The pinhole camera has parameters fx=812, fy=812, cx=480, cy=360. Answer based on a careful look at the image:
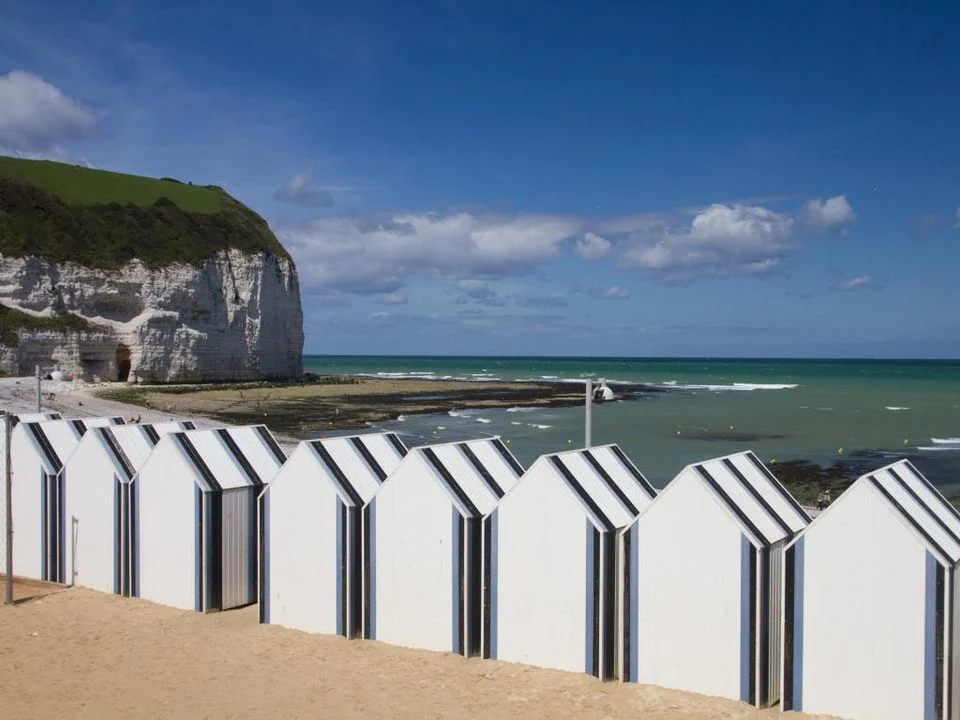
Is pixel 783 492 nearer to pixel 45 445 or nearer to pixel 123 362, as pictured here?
pixel 45 445

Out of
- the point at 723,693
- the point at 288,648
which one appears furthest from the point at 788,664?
the point at 288,648

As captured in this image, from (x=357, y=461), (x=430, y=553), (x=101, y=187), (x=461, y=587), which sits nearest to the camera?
(x=461, y=587)

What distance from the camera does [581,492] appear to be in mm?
8812

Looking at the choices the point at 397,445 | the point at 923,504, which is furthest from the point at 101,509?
the point at 923,504

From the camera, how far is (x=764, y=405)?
6303 cm

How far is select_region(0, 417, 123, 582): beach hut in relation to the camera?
488 inches

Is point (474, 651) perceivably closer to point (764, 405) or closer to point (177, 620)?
point (177, 620)

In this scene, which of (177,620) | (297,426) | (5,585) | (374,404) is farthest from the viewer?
(374,404)

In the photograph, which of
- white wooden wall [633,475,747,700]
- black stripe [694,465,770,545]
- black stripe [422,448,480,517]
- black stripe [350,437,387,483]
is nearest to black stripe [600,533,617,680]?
white wooden wall [633,475,747,700]

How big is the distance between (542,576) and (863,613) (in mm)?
3161

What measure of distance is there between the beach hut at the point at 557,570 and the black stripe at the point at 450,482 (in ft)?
1.15

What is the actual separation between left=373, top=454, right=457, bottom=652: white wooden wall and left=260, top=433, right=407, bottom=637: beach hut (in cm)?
32

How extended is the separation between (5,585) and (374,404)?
155 ft

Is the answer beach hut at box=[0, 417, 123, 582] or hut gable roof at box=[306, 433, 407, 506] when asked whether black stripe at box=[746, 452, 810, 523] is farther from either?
beach hut at box=[0, 417, 123, 582]
